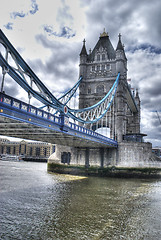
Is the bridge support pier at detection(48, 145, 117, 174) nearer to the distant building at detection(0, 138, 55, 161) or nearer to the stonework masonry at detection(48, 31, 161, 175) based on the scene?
the stonework masonry at detection(48, 31, 161, 175)

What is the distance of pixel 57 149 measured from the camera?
3181cm

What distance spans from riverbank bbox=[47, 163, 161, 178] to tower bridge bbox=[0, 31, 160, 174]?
53 centimetres

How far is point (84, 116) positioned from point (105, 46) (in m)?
17.3

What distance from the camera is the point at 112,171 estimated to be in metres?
28.0

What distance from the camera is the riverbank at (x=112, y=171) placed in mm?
27016

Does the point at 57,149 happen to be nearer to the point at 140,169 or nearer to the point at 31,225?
the point at 140,169

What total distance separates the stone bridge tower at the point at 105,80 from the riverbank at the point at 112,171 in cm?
684

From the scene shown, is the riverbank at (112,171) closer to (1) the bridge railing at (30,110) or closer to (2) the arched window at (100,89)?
(1) the bridge railing at (30,110)

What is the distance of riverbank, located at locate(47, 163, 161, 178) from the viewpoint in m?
27.0

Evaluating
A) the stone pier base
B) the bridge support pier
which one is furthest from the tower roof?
the bridge support pier

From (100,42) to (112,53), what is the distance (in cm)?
471

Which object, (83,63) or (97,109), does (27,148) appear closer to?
(83,63)

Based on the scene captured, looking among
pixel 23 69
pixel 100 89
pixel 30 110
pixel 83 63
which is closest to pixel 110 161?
pixel 100 89

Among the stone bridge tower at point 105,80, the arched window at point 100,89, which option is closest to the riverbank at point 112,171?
the stone bridge tower at point 105,80
